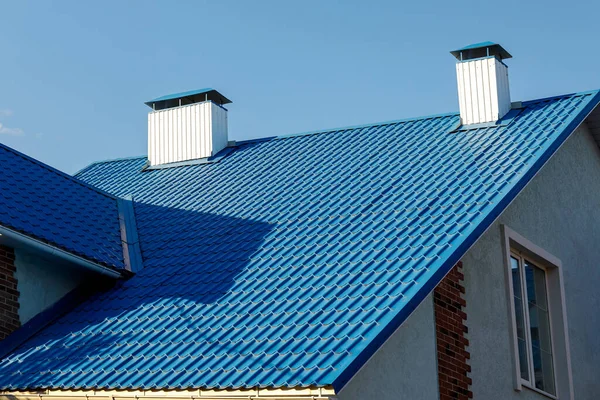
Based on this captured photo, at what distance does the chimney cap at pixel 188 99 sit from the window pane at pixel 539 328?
721cm

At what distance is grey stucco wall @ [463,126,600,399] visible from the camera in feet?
39.4

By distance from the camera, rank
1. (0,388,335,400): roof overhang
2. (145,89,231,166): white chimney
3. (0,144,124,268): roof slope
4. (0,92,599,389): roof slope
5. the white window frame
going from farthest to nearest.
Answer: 1. (145,89,231,166): white chimney
2. (0,144,124,268): roof slope
3. the white window frame
4. (0,92,599,389): roof slope
5. (0,388,335,400): roof overhang

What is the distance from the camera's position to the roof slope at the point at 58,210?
43.1 feet

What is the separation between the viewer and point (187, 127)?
1797cm

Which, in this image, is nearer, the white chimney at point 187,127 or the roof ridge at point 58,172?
the roof ridge at point 58,172

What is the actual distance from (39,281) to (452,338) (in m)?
5.51

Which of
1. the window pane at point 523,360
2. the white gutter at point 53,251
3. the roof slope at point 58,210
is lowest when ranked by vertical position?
the window pane at point 523,360

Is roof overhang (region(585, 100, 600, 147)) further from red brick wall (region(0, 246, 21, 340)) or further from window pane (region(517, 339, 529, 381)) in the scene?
red brick wall (region(0, 246, 21, 340))

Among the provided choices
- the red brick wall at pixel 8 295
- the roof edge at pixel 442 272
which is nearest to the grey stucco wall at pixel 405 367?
the roof edge at pixel 442 272

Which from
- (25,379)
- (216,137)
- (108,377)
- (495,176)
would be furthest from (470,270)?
(216,137)

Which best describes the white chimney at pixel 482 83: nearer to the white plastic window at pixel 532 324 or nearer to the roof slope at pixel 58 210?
the white plastic window at pixel 532 324

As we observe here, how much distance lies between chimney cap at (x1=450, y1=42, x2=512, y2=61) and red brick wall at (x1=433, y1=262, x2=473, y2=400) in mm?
5510

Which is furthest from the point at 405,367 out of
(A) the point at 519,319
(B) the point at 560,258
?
(B) the point at 560,258

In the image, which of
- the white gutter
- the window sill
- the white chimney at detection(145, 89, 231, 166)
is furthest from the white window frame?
the white chimney at detection(145, 89, 231, 166)
